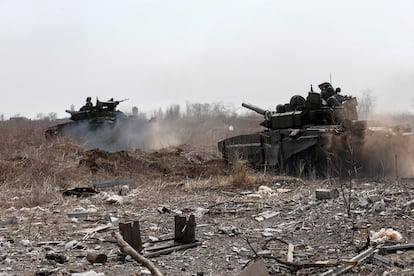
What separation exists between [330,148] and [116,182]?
214 inches

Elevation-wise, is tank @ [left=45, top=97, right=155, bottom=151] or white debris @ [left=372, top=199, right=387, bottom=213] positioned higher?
tank @ [left=45, top=97, right=155, bottom=151]

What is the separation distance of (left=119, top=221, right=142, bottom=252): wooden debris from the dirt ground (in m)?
0.22

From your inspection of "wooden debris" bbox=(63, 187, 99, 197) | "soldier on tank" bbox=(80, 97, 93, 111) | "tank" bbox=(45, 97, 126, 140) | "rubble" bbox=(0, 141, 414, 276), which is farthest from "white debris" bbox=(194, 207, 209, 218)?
"soldier on tank" bbox=(80, 97, 93, 111)

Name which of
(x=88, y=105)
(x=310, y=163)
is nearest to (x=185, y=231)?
(x=310, y=163)

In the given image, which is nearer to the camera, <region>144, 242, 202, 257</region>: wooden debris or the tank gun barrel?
<region>144, 242, 202, 257</region>: wooden debris

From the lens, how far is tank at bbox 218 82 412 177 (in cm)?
1395

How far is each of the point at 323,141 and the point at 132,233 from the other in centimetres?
923

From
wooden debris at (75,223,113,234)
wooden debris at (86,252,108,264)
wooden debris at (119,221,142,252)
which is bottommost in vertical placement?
wooden debris at (75,223,113,234)

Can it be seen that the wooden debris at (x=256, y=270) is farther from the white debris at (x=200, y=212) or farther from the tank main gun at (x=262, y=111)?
the tank main gun at (x=262, y=111)

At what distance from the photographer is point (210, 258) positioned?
17.7ft

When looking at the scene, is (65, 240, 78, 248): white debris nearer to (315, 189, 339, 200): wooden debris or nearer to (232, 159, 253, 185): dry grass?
(315, 189, 339, 200): wooden debris

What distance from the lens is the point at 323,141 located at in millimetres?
13938

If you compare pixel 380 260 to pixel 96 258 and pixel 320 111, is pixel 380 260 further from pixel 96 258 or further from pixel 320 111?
pixel 320 111

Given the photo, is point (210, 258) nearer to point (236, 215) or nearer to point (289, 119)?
point (236, 215)
